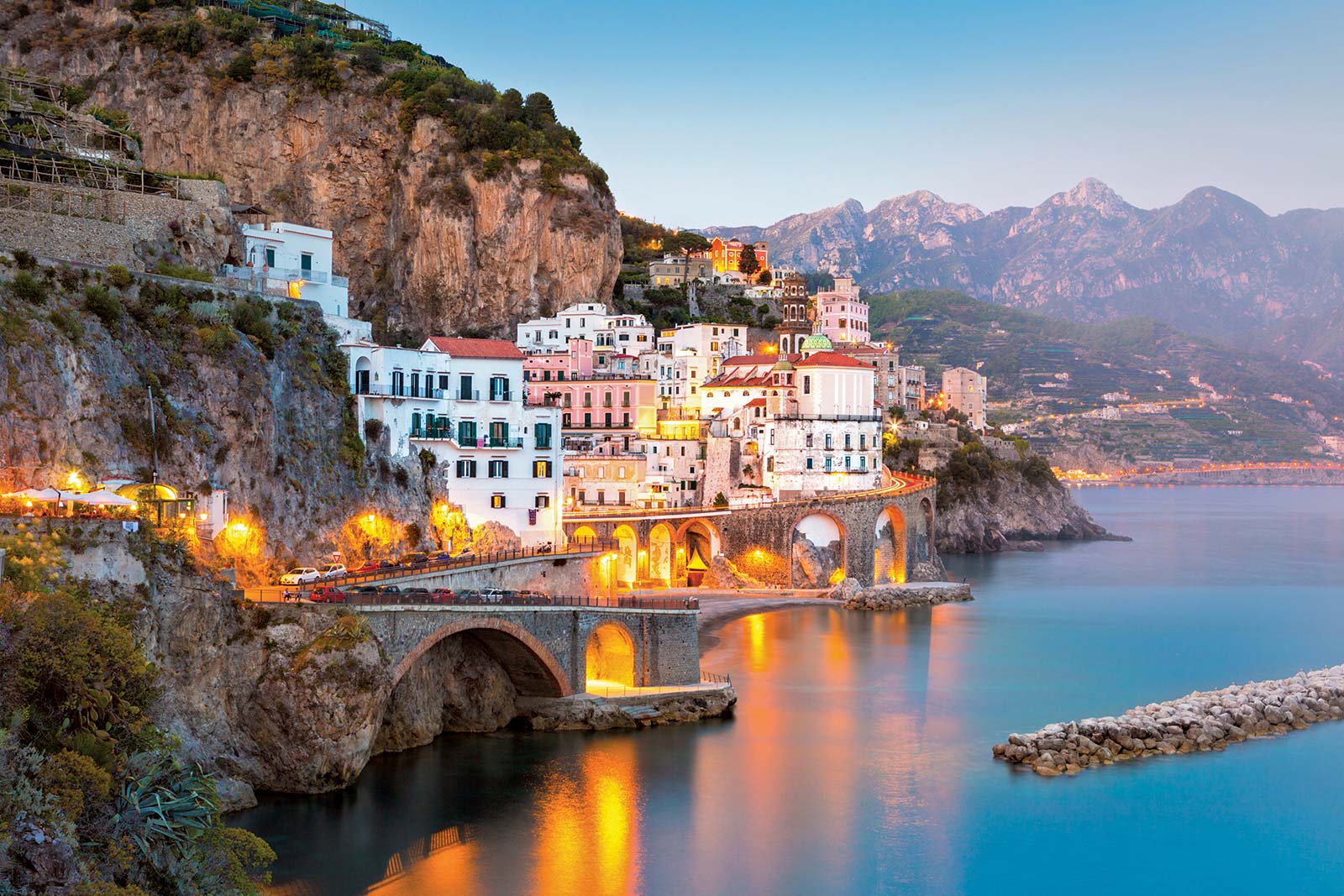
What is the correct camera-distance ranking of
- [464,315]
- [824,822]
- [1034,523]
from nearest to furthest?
1. [824,822]
2. [464,315]
3. [1034,523]

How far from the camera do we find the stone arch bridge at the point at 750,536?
70.6 meters

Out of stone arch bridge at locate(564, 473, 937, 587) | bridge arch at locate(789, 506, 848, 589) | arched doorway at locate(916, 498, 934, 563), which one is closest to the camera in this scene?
stone arch bridge at locate(564, 473, 937, 587)

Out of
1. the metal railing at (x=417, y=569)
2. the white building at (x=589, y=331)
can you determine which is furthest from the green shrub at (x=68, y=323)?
the white building at (x=589, y=331)

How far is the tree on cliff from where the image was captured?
132 m

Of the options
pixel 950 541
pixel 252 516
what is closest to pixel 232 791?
pixel 252 516

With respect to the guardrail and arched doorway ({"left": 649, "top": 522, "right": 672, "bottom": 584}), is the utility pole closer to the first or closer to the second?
the guardrail

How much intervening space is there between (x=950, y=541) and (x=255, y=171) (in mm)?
58860

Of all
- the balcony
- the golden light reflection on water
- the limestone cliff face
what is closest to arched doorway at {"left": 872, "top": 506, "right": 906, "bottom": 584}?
the limestone cliff face

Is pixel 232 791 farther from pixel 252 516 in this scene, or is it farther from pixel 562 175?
pixel 562 175

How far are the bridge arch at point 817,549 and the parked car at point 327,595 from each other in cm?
4148

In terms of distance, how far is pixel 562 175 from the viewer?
89875 millimetres

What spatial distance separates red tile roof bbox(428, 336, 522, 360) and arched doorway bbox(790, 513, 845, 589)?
2441 cm

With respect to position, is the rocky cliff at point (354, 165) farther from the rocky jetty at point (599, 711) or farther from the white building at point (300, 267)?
the rocky jetty at point (599, 711)

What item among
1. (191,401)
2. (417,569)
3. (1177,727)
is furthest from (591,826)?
(1177,727)
